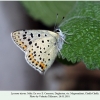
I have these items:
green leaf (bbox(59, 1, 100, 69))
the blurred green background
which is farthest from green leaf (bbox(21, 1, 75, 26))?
green leaf (bbox(59, 1, 100, 69))

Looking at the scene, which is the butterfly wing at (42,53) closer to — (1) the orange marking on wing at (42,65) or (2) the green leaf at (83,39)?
(1) the orange marking on wing at (42,65)

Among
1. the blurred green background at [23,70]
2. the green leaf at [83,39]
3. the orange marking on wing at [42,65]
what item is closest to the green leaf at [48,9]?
the blurred green background at [23,70]

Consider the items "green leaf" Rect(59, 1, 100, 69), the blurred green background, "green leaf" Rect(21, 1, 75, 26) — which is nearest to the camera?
"green leaf" Rect(59, 1, 100, 69)

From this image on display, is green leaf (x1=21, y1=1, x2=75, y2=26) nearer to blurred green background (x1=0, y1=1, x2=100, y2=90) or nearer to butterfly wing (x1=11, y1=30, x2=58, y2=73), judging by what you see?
blurred green background (x1=0, y1=1, x2=100, y2=90)

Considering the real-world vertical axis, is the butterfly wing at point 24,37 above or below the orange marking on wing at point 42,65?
above

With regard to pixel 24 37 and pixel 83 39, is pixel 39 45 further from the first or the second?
pixel 83 39

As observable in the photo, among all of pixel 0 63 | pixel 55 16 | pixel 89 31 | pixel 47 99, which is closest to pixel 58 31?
pixel 89 31
